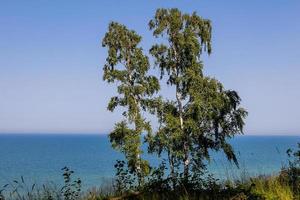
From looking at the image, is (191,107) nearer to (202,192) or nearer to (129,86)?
(129,86)

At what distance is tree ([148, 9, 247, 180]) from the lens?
93.1 feet

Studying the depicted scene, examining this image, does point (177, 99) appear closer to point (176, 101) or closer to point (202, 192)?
point (176, 101)

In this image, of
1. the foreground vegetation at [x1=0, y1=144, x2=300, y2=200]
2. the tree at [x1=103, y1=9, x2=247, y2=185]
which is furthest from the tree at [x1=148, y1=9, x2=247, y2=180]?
the foreground vegetation at [x1=0, y1=144, x2=300, y2=200]

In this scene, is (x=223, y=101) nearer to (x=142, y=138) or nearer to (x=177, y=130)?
(x=177, y=130)

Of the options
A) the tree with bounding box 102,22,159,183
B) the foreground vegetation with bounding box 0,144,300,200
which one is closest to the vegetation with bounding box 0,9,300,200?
the tree with bounding box 102,22,159,183

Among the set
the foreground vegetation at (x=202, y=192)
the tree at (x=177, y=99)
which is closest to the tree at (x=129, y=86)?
the tree at (x=177, y=99)

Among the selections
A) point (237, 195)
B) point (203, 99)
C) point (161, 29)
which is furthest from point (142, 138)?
point (237, 195)

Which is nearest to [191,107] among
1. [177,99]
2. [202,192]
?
[177,99]

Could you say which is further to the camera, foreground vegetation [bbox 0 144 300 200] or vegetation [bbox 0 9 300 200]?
vegetation [bbox 0 9 300 200]

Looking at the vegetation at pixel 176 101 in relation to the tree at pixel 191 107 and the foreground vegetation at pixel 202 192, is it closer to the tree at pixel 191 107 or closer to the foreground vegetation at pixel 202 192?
the tree at pixel 191 107

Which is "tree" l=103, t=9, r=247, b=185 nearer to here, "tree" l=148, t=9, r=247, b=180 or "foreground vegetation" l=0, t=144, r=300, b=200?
"tree" l=148, t=9, r=247, b=180

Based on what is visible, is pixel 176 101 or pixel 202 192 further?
pixel 176 101

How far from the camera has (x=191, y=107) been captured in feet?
93.7

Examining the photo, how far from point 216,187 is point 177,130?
20.4 m
